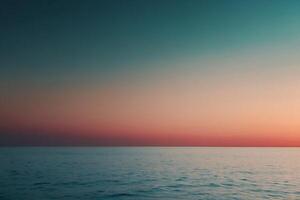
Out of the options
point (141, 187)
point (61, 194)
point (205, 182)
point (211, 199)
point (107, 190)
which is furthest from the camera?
point (205, 182)

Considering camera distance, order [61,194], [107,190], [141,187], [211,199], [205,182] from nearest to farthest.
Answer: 1. [211,199]
2. [61,194]
3. [107,190]
4. [141,187]
5. [205,182]

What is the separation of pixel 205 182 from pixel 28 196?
29069 mm

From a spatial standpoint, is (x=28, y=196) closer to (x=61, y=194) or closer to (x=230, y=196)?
(x=61, y=194)

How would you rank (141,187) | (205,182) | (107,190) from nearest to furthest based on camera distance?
(107,190) → (141,187) → (205,182)

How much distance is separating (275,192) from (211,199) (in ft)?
36.9

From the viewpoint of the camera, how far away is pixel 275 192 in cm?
4578

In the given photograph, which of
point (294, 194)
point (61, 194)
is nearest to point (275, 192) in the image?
point (294, 194)

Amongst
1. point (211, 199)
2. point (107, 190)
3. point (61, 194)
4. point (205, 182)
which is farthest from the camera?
point (205, 182)

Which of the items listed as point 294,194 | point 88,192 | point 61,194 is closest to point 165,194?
point 88,192

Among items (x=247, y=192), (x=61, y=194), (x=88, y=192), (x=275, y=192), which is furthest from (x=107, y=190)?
(x=275, y=192)

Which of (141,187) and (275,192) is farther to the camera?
(141,187)

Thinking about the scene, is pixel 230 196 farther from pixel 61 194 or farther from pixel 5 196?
pixel 5 196

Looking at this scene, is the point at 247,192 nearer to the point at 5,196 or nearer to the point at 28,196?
the point at 28,196

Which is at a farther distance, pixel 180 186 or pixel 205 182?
pixel 205 182
